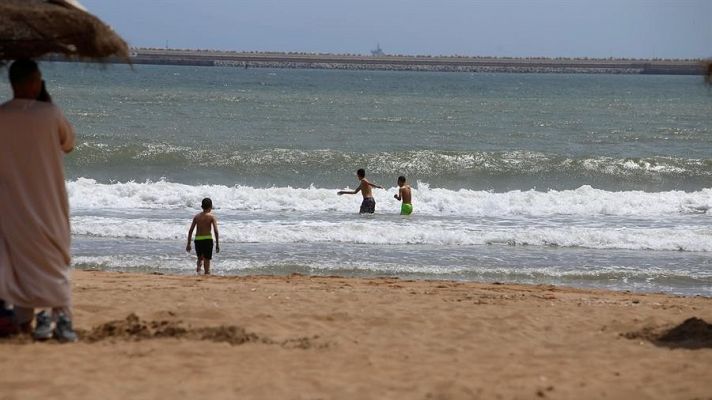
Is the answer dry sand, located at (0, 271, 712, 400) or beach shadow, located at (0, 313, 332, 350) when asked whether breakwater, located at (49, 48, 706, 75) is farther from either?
beach shadow, located at (0, 313, 332, 350)

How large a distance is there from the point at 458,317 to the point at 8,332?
10.2 ft

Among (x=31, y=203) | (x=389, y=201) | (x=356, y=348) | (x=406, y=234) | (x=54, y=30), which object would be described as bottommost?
(x=356, y=348)

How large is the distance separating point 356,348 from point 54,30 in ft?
8.38

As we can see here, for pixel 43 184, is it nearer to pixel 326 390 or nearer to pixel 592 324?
pixel 326 390

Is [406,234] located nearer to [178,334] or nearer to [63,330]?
[178,334]

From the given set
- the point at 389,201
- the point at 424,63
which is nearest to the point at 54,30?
the point at 389,201

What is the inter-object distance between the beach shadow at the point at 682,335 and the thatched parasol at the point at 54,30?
3831 mm

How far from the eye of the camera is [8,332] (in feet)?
19.8

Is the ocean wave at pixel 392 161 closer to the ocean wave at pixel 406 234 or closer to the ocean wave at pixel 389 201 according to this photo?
the ocean wave at pixel 389 201

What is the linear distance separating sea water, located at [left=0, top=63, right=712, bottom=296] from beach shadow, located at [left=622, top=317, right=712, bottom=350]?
166 cm

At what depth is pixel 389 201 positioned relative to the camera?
60.2ft

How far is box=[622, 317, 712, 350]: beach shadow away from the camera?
6.61m

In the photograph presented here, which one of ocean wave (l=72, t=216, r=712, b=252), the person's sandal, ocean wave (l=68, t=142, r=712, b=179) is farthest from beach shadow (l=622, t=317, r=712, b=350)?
ocean wave (l=68, t=142, r=712, b=179)

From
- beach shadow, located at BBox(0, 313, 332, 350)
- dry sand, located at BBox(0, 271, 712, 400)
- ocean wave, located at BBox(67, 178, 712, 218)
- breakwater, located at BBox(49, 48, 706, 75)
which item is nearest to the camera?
dry sand, located at BBox(0, 271, 712, 400)
